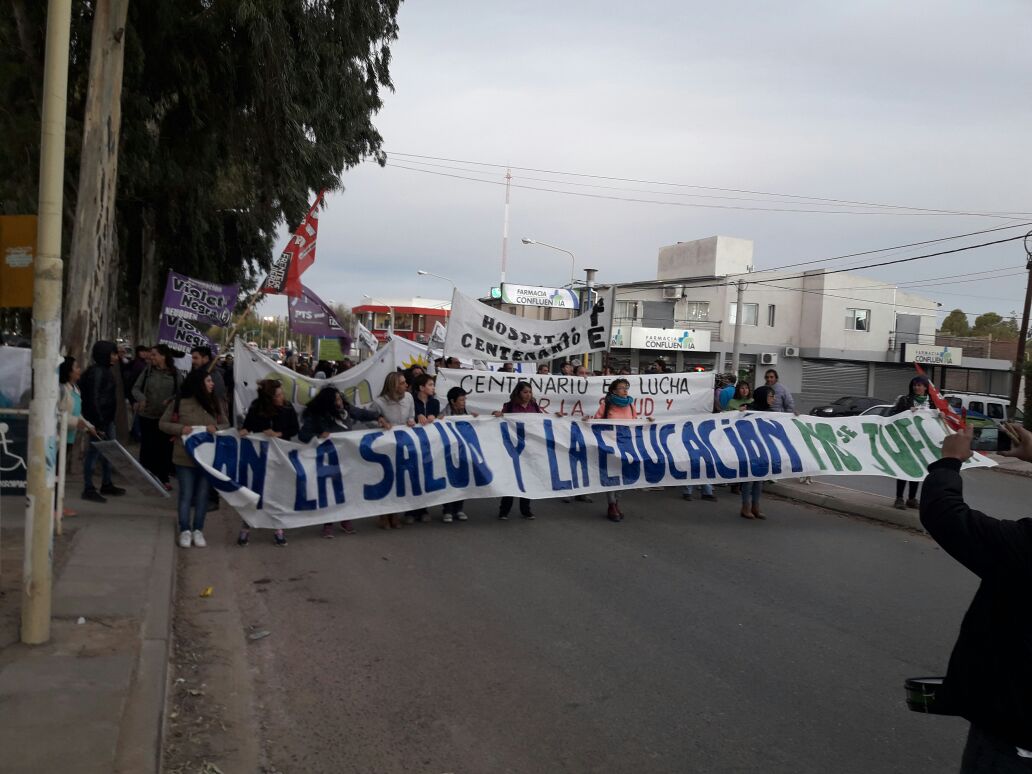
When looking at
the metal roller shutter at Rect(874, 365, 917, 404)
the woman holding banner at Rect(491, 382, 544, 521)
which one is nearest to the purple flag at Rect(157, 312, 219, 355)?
the woman holding banner at Rect(491, 382, 544, 521)

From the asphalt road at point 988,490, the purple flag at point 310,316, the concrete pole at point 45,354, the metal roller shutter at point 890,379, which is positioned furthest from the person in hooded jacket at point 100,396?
the metal roller shutter at point 890,379

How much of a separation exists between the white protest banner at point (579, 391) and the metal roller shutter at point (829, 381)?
129ft

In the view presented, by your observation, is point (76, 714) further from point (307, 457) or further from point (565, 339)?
point (565, 339)

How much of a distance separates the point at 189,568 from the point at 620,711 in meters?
4.52

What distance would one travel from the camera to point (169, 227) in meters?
21.8

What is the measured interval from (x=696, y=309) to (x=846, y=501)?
40997 mm

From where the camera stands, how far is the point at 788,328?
5194 centimetres

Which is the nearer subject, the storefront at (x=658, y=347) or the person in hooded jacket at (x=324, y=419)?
the person in hooded jacket at (x=324, y=419)

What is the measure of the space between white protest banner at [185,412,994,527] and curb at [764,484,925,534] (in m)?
0.51

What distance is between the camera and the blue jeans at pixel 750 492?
1103 centimetres

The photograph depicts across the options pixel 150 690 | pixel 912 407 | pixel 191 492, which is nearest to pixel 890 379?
pixel 912 407

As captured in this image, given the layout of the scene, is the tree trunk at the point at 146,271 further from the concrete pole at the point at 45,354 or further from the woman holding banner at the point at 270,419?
the concrete pole at the point at 45,354

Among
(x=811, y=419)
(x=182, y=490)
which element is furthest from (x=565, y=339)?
(x=182, y=490)

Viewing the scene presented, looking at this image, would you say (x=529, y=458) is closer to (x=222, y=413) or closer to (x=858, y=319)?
(x=222, y=413)
